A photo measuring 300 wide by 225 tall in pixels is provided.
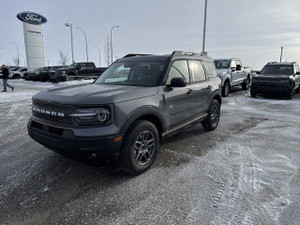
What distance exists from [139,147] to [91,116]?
927 millimetres

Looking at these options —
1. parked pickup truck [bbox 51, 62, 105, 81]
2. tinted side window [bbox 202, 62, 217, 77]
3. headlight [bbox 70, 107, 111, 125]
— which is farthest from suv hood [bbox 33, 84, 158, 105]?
parked pickup truck [bbox 51, 62, 105, 81]

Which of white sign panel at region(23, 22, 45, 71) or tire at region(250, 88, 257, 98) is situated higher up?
white sign panel at region(23, 22, 45, 71)

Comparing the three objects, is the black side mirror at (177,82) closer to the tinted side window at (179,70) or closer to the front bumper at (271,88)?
the tinted side window at (179,70)

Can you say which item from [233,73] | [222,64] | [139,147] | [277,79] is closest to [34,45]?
[222,64]

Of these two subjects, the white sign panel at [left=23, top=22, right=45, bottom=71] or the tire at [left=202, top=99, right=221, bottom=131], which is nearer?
the tire at [left=202, top=99, right=221, bottom=131]

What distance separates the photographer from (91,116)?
275 centimetres

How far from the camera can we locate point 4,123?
650 centimetres

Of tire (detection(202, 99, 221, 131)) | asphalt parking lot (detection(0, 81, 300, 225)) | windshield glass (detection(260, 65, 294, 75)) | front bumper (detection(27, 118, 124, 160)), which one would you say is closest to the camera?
asphalt parking lot (detection(0, 81, 300, 225))

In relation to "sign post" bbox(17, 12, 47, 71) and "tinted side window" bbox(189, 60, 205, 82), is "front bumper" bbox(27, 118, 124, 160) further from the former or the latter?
"sign post" bbox(17, 12, 47, 71)

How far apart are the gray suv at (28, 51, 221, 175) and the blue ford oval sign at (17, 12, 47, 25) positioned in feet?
95.2

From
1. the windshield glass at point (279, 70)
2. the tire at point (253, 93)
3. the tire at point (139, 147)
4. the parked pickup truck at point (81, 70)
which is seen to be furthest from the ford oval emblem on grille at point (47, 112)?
the parked pickup truck at point (81, 70)

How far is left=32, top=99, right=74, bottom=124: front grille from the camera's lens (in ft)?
9.32

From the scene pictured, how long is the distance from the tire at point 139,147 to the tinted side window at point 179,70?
0.97 metres

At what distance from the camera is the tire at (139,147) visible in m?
3.05
